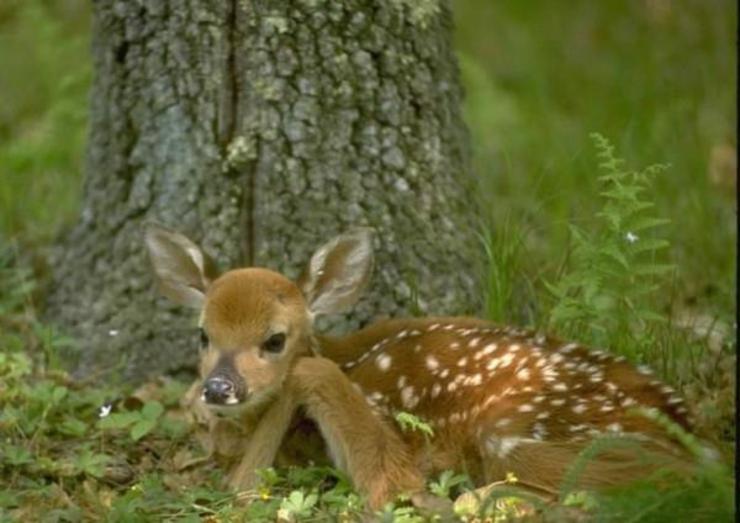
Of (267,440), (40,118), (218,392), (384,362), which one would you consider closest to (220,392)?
(218,392)

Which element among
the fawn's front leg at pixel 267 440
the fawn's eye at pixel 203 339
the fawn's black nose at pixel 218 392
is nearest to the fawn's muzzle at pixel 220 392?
the fawn's black nose at pixel 218 392

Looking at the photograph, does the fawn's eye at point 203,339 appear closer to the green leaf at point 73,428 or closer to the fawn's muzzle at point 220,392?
the fawn's muzzle at point 220,392

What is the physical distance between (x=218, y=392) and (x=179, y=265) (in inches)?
32.4

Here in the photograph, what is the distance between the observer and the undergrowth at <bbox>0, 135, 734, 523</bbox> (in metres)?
5.13

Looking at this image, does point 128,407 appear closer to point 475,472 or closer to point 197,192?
point 197,192

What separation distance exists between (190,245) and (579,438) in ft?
5.29

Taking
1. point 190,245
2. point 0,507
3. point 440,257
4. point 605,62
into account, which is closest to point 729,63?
point 605,62

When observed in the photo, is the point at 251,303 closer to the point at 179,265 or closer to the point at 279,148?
the point at 179,265

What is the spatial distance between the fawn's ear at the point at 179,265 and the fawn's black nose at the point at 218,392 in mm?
666

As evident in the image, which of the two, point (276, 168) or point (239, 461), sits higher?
point (276, 168)

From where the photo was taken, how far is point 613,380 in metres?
5.64

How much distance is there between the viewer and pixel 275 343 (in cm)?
608

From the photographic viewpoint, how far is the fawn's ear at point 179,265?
20.9 ft

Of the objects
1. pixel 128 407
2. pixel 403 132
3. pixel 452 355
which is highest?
pixel 403 132
